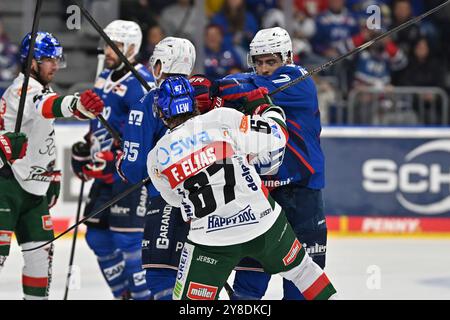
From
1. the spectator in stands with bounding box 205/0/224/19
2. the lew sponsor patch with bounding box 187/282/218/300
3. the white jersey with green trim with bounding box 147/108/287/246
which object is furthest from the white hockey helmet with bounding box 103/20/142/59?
the spectator in stands with bounding box 205/0/224/19

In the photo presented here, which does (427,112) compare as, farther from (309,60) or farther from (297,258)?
(297,258)

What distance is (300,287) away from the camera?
188 inches

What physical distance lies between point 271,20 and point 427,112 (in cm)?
192

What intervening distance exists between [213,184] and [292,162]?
901mm

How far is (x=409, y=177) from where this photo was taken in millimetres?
9633

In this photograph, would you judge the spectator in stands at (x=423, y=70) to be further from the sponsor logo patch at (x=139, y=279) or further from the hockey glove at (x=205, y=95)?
the hockey glove at (x=205, y=95)

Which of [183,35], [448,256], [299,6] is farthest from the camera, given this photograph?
[299,6]

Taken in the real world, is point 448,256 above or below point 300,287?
below

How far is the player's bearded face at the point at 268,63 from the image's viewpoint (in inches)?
206

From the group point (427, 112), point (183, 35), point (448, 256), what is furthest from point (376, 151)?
point (183, 35)

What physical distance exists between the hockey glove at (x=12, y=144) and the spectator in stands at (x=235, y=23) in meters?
5.49

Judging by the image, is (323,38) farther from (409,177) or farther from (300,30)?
(409,177)

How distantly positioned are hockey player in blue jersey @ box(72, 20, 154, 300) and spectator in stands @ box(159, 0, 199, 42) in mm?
4043

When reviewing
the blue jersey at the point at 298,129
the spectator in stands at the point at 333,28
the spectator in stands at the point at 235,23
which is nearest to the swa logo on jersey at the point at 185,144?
the blue jersey at the point at 298,129
